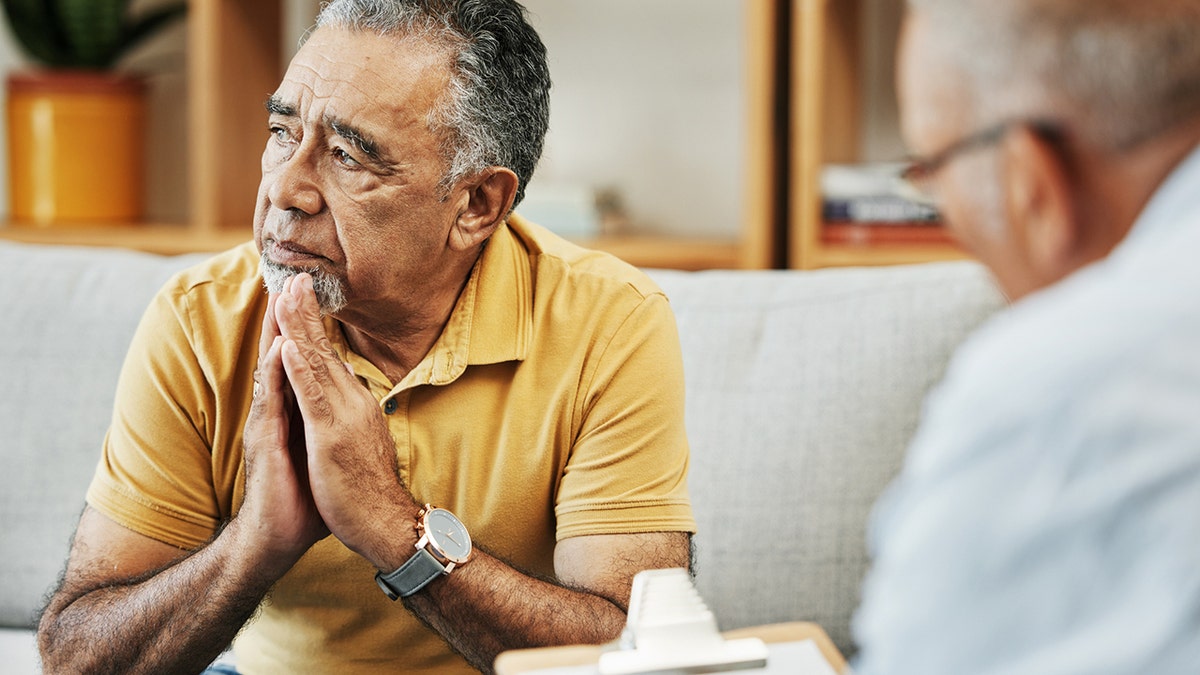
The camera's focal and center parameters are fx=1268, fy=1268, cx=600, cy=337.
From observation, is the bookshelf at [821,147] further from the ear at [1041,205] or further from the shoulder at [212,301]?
the ear at [1041,205]

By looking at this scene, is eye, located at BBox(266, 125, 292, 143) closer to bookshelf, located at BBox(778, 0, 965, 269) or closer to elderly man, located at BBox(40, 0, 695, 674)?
elderly man, located at BBox(40, 0, 695, 674)

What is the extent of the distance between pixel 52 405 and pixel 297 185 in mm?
688

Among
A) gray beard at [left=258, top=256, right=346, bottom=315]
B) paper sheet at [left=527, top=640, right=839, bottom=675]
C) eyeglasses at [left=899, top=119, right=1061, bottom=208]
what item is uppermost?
eyeglasses at [left=899, top=119, right=1061, bottom=208]

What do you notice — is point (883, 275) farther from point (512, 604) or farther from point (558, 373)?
point (512, 604)

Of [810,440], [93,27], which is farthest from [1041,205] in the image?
[93,27]

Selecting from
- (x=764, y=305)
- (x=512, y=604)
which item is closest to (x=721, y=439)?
(x=764, y=305)

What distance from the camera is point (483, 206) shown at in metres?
1.42

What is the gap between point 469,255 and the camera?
146 centimetres

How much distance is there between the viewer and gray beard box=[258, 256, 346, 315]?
4.32 ft

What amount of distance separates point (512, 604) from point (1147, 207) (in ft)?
2.48

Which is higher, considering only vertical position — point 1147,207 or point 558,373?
point 1147,207

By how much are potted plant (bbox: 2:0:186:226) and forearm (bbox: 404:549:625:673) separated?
1.78m

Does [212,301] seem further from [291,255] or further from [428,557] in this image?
[428,557]

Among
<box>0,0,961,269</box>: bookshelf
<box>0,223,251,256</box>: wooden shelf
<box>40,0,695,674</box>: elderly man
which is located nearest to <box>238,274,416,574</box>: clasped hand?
<box>40,0,695,674</box>: elderly man
